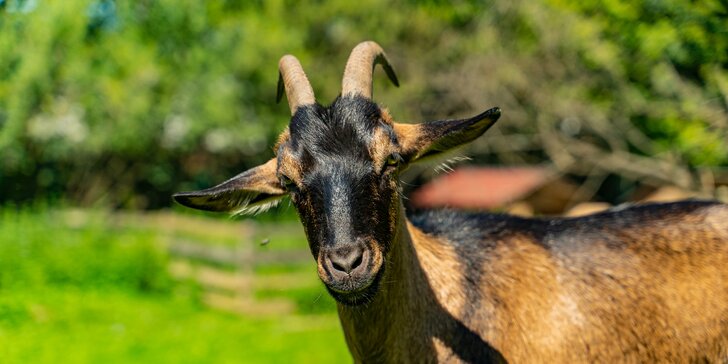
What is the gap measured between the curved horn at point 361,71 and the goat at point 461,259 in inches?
0.5

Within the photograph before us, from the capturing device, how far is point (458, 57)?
A: 20.5m

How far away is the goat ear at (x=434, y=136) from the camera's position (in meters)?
4.17

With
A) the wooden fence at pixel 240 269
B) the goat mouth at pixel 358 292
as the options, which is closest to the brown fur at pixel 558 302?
the goat mouth at pixel 358 292

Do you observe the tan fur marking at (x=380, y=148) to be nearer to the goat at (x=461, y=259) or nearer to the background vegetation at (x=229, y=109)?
the goat at (x=461, y=259)

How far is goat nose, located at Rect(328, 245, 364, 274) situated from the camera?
12.4 ft

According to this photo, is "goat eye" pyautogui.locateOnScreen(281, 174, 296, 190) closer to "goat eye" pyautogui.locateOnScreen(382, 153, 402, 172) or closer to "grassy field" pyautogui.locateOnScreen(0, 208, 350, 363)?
"goat eye" pyautogui.locateOnScreen(382, 153, 402, 172)

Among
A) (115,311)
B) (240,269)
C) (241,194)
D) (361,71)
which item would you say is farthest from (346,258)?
(240,269)

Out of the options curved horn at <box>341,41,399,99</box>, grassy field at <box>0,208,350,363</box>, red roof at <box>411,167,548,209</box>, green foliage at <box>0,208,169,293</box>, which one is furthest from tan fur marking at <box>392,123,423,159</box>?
red roof at <box>411,167,548,209</box>

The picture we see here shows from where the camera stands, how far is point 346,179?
13.2 ft

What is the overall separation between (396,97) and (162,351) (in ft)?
41.0

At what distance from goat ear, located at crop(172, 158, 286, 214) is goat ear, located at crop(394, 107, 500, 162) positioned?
0.75 m

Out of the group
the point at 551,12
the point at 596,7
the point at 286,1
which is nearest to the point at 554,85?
the point at 551,12

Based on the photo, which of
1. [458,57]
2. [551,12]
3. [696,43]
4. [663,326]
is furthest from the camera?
[458,57]

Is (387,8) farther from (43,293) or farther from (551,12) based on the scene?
(43,293)
